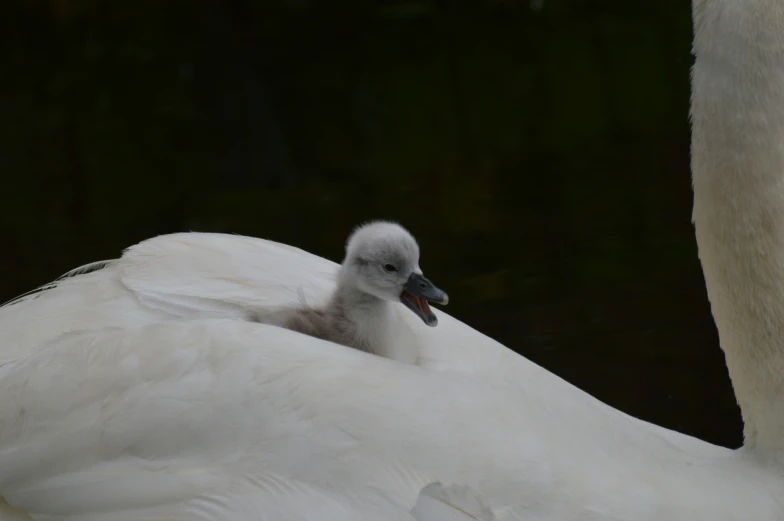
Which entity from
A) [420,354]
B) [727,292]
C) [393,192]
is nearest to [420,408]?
[420,354]

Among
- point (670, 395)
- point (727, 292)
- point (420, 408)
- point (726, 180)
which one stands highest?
point (726, 180)

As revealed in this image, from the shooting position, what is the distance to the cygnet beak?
8.97ft

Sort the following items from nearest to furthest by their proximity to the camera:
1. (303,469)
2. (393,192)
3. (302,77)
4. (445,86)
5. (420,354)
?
(303,469), (420,354), (393,192), (445,86), (302,77)

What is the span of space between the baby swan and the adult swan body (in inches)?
9.0

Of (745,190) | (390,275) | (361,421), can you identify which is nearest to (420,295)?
(390,275)

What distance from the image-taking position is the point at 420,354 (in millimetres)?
2725

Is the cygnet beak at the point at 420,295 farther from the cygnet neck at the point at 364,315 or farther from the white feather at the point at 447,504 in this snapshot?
the white feather at the point at 447,504

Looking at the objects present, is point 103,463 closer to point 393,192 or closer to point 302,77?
point 393,192

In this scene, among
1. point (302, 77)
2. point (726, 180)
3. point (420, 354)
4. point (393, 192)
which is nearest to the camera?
point (726, 180)

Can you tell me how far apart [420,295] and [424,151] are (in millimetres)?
3746

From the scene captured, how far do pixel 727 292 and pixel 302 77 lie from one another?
18.2 feet

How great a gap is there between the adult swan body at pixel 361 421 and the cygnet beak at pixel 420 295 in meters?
0.19

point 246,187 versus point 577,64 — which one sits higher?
point 577,64

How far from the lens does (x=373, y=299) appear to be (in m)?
2.83
